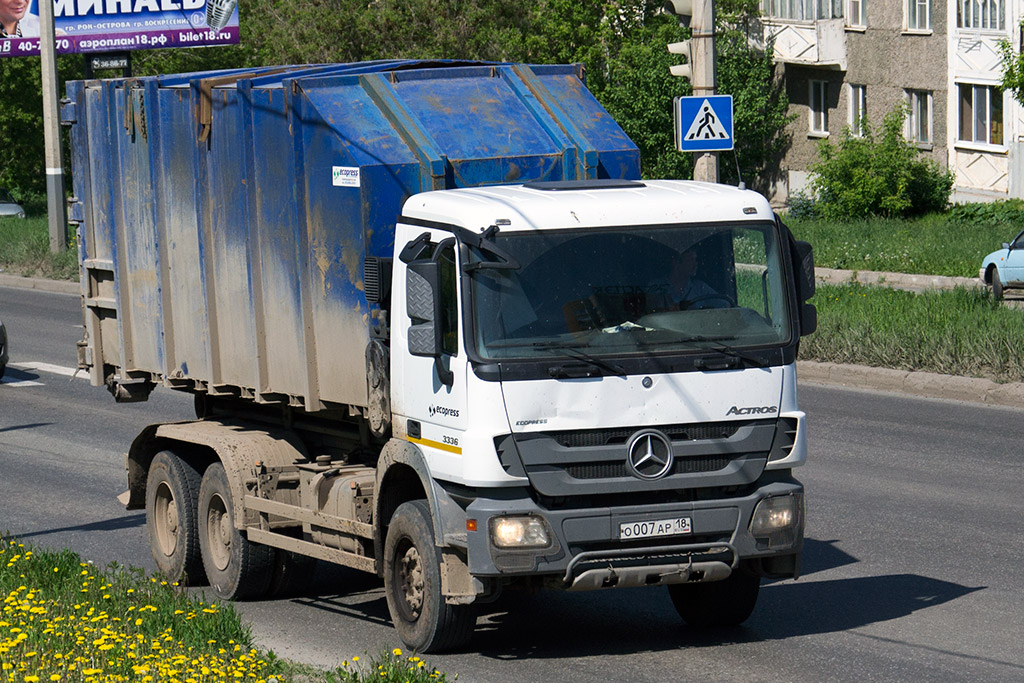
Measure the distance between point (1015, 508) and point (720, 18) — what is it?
34.9 m

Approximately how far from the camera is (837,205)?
1581 inches

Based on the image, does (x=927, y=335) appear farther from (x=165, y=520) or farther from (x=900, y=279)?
(x=900, y=279)

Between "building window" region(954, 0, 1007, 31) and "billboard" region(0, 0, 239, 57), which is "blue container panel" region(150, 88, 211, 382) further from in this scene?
"building window" region(954, 0, 1007, 31)

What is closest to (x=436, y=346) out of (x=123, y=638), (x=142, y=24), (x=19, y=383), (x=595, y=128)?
(x=123, y=638)

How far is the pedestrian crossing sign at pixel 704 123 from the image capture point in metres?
17.3

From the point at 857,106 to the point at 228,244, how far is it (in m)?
37.9

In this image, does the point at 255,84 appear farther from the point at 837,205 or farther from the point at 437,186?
the point at 837,205

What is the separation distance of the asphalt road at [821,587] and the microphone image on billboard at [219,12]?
2257cm

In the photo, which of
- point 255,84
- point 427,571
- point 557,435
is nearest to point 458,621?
point 427,571

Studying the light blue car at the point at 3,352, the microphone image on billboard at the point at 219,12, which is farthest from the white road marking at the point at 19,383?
the microphone image on billboard at the point at 219,12

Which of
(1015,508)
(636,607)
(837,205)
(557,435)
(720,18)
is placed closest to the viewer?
(557,435)

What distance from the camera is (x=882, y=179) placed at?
3909 centimetres

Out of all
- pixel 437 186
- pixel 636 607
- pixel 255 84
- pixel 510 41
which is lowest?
pixel 636 607

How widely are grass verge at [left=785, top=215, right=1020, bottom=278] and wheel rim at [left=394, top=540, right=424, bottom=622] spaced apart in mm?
21252
